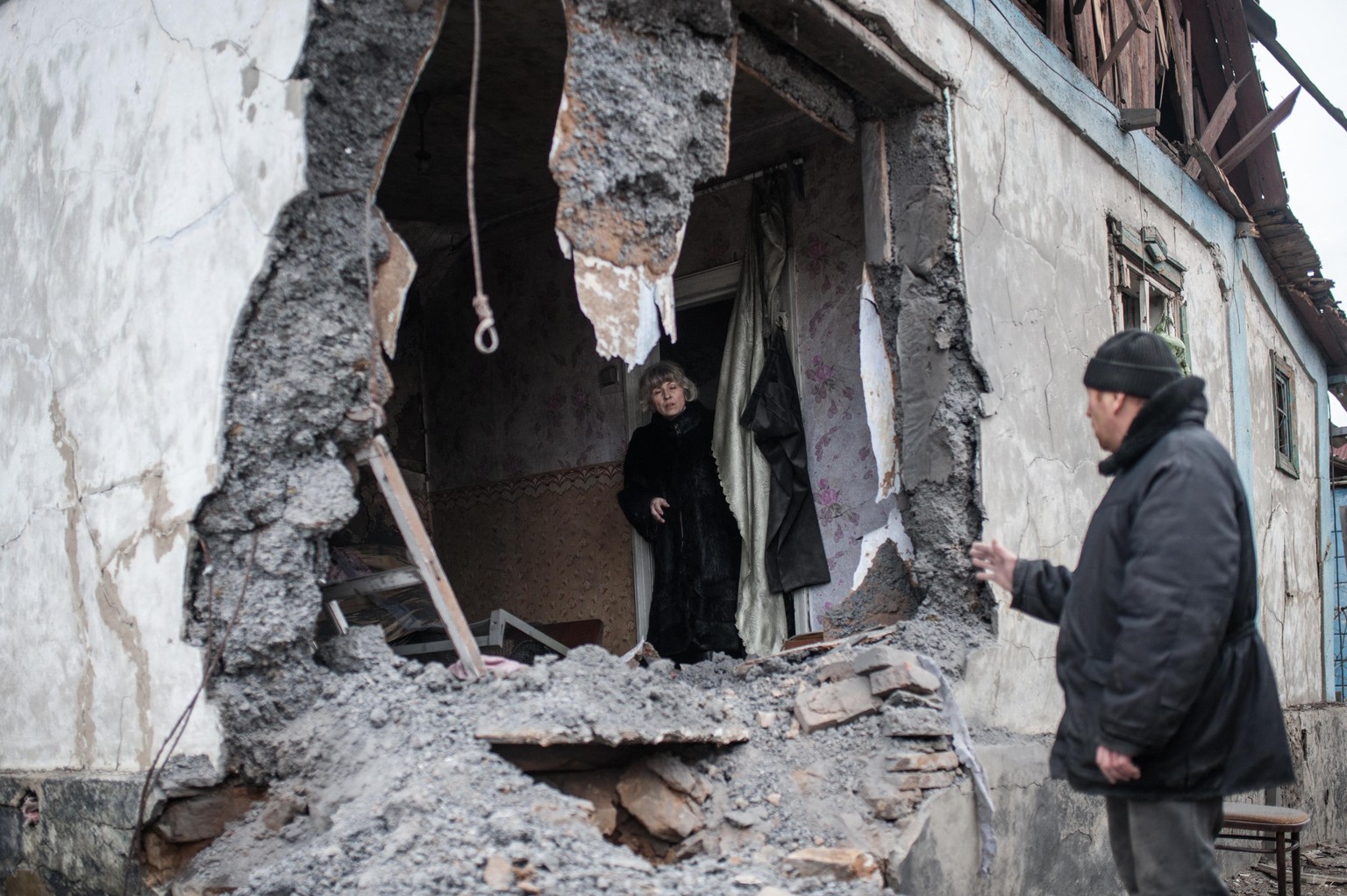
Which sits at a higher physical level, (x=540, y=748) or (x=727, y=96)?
(x=727, y=96)

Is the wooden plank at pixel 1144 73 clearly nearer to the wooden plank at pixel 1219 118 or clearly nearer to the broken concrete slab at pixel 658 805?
the wooden plank at pixel 1219 118

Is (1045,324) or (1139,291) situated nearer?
(1045,324)

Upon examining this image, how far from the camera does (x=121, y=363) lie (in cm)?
404

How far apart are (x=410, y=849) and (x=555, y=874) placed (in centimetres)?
38

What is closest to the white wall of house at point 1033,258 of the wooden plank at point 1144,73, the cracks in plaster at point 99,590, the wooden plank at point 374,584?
the wooden plank at point 1144,73

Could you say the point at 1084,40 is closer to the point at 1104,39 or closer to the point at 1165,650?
the point at 1104,39

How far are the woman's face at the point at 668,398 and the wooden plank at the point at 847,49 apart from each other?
174 centimetres

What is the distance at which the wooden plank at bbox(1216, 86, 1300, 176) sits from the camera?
9016mm

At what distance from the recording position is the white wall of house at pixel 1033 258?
5281mm

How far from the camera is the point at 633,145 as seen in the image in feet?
13.8

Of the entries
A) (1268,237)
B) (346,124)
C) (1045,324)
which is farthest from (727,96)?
(1268,237)

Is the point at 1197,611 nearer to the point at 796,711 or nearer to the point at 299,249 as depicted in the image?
the point at 796,711

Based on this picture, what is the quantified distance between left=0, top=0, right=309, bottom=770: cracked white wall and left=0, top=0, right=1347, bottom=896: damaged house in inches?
0.7

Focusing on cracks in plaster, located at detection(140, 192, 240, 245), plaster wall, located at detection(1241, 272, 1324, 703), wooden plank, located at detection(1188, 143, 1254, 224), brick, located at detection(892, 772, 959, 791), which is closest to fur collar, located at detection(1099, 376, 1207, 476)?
brick, located at detection(892, 772, 959, 791)
